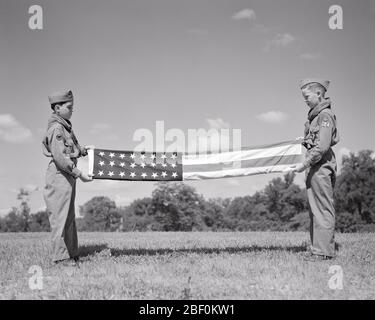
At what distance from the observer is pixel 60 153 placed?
7645 mm

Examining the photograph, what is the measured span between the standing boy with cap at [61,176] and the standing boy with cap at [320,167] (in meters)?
4.43

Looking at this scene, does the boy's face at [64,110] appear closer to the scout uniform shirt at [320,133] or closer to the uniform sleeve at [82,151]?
the uniform sleeve at [82,151]

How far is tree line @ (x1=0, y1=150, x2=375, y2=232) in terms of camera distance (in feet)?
220

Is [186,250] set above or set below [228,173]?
below

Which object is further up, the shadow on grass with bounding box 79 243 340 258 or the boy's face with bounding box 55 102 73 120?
the boy's face with bounding box 55 102 73 120

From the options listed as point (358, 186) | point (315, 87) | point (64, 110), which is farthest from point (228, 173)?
point (358, 186)

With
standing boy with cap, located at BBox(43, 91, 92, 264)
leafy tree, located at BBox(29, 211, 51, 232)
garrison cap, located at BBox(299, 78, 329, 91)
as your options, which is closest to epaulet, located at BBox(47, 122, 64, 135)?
standing boy with cap, located at BBox(43, 91, 92, 264)

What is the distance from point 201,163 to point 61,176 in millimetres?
3159

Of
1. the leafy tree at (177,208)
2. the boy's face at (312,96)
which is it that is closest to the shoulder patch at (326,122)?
the boy's face at (312,96)

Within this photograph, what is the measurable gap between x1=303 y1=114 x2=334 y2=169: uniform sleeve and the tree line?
56439 millimetres

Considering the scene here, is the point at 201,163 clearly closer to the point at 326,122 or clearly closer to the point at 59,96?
the point at 326,122

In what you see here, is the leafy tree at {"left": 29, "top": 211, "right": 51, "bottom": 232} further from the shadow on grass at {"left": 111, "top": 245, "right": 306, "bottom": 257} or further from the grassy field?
the grassy field
